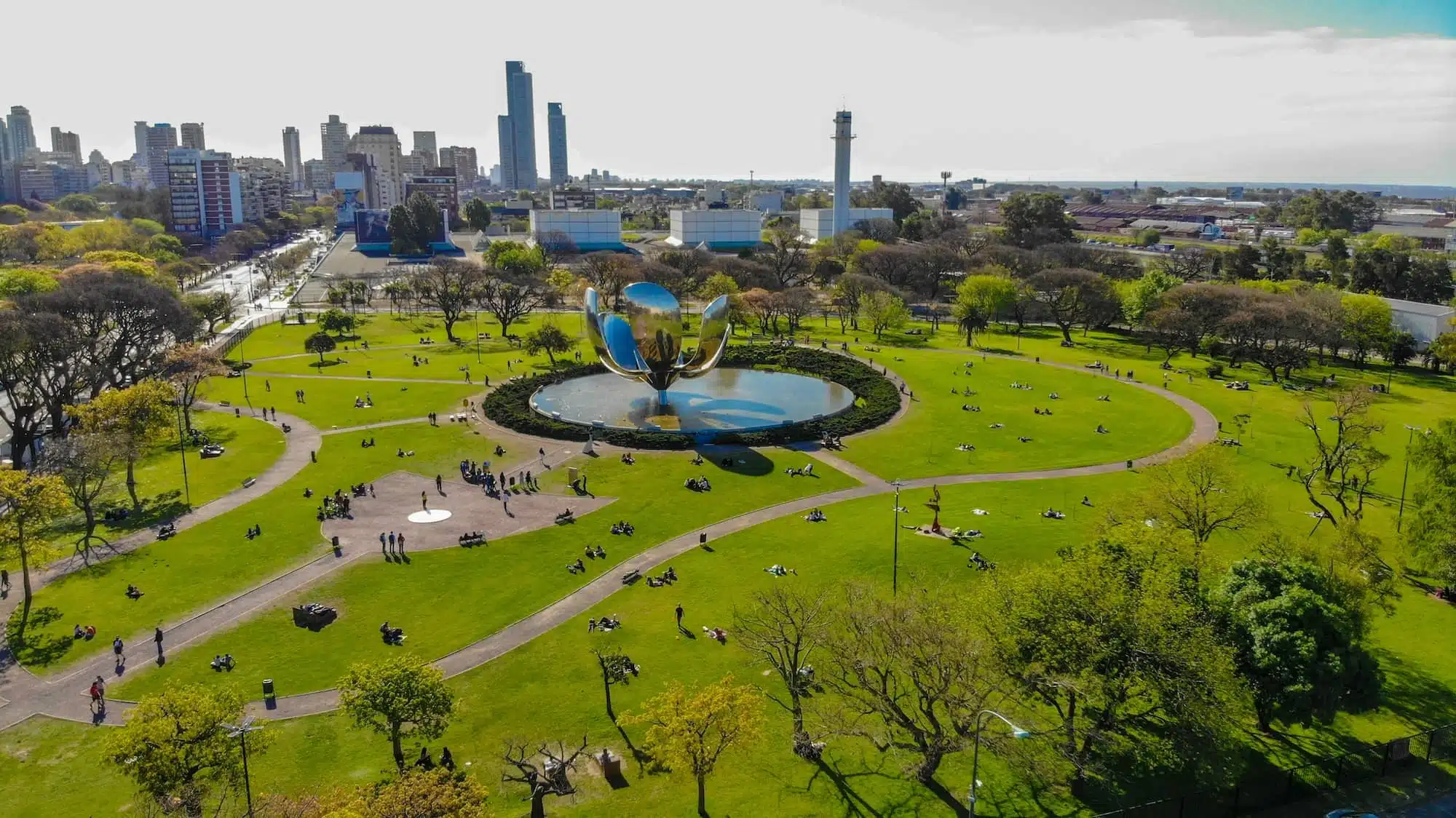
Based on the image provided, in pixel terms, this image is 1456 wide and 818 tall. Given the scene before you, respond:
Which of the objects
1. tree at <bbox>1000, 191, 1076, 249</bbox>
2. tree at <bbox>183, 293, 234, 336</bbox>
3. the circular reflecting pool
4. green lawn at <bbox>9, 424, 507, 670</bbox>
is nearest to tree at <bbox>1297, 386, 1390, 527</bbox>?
the circular reflecting pool

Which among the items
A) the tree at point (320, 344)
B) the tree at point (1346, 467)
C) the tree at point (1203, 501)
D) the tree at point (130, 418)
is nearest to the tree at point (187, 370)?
the tree at point (130, 418)

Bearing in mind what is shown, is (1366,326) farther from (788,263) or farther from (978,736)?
(978,736)

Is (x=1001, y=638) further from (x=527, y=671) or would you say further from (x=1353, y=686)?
(x=527, y=671)

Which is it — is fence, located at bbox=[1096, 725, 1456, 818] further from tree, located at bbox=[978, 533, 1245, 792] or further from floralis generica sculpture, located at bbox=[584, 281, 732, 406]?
floralis generica sculpture, located at bbox=[584, 281, 732, 406]

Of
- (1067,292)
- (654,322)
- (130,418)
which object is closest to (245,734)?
(130,418)

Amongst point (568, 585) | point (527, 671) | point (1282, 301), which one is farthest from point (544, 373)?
point (1282, 301)

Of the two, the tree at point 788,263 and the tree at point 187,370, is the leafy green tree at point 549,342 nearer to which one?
the tree at point 187,370
